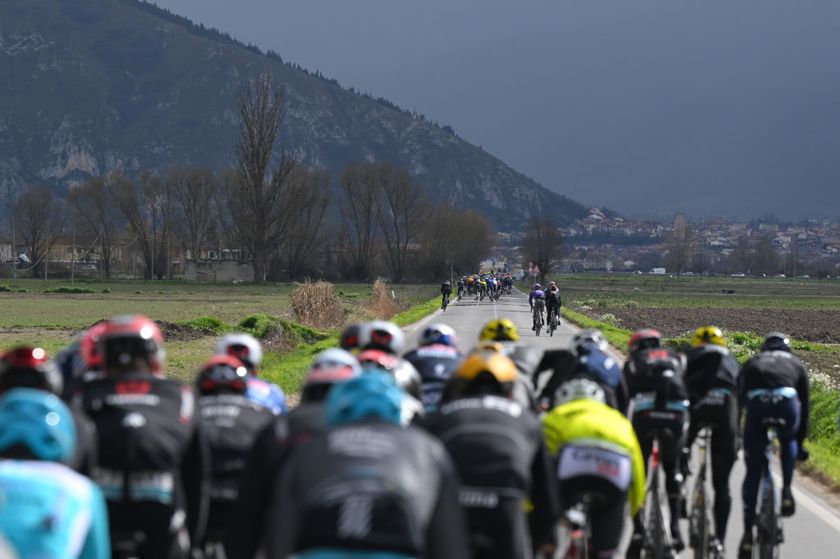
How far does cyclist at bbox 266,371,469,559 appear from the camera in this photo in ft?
12.3

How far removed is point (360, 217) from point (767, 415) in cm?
12635

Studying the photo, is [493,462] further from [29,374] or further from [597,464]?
A: [29,374]

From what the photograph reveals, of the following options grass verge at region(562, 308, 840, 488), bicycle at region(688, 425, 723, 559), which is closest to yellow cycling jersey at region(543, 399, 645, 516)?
bicycle at region(688, 425, 723, 559)

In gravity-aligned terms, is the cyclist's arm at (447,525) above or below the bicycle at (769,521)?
above

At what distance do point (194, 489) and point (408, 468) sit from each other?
6.85ft

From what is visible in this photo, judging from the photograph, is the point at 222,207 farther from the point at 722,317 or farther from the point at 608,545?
the point at 608,545

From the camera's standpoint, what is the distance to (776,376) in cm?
869

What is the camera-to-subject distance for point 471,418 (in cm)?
507

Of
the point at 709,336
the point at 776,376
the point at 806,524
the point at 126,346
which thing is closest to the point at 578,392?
the point at 776,376

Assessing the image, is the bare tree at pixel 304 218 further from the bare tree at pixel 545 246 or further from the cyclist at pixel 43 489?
the cyclist at pixel 43 489

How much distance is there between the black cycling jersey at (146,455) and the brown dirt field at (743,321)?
35.3m

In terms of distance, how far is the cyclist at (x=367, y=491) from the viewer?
3762 millimetres

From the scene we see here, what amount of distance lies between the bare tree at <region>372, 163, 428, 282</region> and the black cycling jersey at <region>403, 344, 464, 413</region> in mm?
124007

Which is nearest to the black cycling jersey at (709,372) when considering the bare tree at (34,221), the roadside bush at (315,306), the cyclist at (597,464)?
the cyclist at (597,464)
